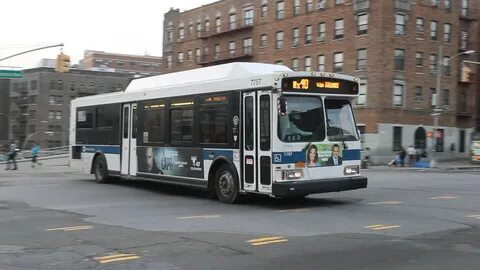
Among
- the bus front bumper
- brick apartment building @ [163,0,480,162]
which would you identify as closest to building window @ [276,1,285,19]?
brick apartment building @ [163,0,480,162]

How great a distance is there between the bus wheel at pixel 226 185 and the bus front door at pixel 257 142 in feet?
1.36

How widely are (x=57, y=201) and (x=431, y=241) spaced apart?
9.40 meters

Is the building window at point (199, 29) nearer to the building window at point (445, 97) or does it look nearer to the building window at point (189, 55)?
the building window at point (189, 55)

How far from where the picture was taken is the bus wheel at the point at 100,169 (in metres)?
19.4

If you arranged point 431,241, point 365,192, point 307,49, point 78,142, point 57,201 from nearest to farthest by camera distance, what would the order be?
point 431,241, point 57,201, point 365,192, point 78,142, point 307,49

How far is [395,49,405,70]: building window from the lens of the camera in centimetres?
4832

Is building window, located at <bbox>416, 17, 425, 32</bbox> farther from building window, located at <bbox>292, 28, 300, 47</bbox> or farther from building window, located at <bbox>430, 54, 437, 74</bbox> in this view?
building window, located at <bbox>292, 28, 300, 47</bbox>

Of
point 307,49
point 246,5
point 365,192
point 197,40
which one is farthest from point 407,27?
point 365,192

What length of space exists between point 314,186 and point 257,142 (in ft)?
5.19

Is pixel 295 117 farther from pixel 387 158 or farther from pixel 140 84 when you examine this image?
pixel 387 158

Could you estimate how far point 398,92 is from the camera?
48844 mm

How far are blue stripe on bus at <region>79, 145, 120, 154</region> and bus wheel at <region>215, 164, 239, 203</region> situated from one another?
18.5 feet

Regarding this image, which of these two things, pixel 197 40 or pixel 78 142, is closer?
pixel 78 142

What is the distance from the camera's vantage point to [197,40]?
229ft
